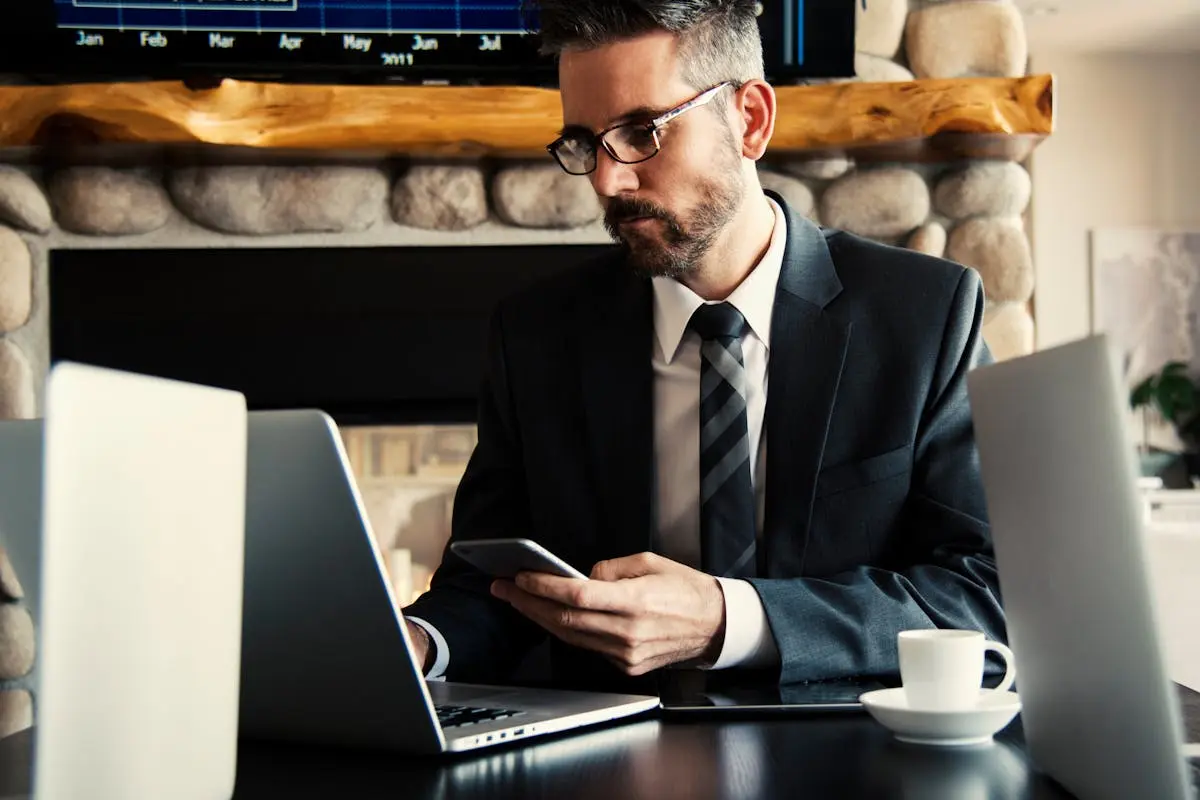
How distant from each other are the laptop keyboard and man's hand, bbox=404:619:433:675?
22 cm

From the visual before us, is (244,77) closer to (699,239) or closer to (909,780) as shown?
(699,239)

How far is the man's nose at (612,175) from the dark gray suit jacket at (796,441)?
139 mm

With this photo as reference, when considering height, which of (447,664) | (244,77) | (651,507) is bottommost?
(447,664)

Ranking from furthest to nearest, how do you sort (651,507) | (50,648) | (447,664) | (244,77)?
1. (244,77)
2. (651,507)
3. (447,664)
4. (50,648)

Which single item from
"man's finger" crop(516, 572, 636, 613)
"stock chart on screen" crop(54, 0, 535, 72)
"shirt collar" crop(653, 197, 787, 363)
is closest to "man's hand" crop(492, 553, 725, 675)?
"man's finger" crop(516, 572, 636, 613)

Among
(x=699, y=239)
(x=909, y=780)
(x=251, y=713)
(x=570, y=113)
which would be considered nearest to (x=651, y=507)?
(x=699, y=239)

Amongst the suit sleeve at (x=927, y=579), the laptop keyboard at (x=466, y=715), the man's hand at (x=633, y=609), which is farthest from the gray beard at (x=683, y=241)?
the laptop keyboard at (x=466, y=715)

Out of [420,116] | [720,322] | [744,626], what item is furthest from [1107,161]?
[744,626]

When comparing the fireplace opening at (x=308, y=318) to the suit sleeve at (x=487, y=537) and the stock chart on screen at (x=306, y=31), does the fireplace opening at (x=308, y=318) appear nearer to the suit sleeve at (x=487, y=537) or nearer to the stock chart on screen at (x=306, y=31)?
the stock chart on screen at (x=306, y=31)

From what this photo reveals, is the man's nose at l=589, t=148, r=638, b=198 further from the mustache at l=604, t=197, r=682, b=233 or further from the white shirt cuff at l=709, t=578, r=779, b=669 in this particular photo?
the white shirt cuff at l=709, t=578, r=779, b=669

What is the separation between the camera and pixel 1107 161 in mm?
6559

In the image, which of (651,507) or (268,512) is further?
(651,507)

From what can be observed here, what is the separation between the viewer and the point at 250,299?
96.2 inches

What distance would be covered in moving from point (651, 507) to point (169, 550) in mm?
911
